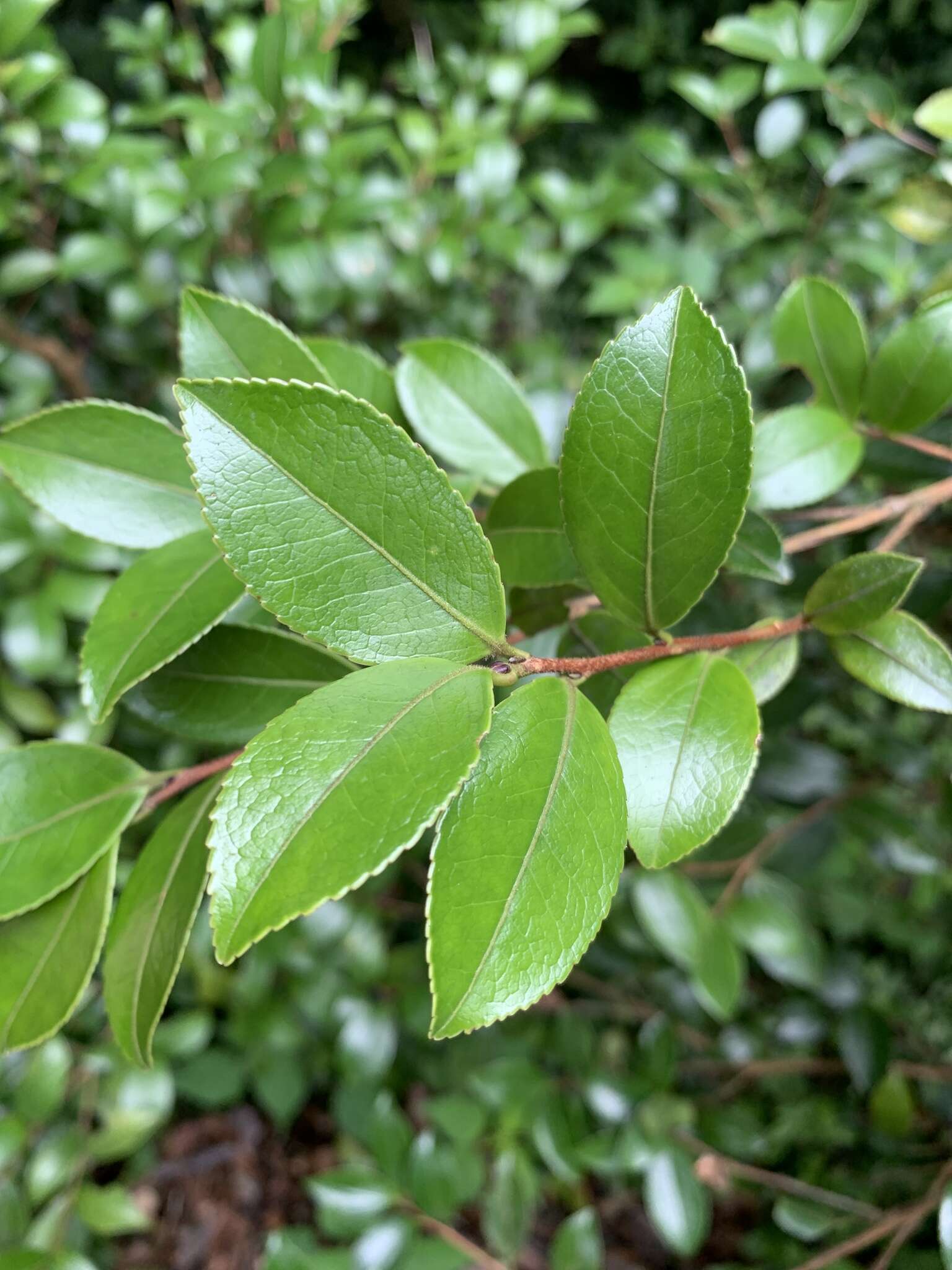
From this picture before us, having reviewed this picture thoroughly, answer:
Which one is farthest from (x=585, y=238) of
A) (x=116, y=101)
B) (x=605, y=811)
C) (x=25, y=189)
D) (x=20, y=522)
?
(x=116, y=101)

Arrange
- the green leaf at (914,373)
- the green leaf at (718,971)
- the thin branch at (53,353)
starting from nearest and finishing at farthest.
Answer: the green leaf at (914,373)
the green leaf at (718,971)
the thin branch at (53,353)

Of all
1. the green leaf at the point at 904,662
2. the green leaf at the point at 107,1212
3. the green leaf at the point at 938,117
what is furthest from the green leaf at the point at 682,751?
the green leaf at the point at 107,1212

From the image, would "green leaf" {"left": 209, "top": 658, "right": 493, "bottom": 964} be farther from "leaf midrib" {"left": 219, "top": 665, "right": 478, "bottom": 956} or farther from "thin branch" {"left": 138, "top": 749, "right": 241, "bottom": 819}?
"thin branch" {"left": 138, "top": 749, "right": 241, "bottom": 819}

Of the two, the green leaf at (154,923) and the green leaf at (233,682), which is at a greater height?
the green leaf at (233,682)

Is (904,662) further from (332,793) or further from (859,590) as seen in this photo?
(332,793)

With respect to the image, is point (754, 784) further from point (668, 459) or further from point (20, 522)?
point (20, 522)

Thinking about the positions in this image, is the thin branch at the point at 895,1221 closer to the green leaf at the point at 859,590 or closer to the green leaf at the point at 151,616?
the green leaf at the point at 859,590

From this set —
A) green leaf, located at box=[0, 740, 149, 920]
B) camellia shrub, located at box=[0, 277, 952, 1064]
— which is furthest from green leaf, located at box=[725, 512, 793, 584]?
green leaf, located at box=[0, 740, 149, 920]
